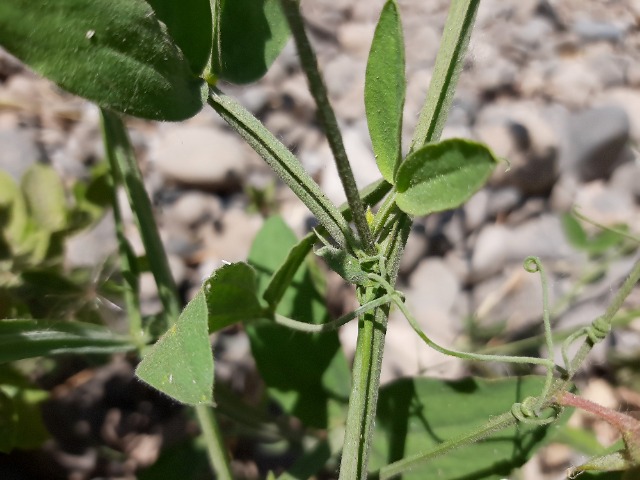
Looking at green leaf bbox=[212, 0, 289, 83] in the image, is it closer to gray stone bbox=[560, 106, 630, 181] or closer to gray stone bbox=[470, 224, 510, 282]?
gray stone bbox=[470, 224, 510, 282]

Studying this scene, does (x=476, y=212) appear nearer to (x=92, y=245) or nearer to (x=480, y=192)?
(x=480, y=192)

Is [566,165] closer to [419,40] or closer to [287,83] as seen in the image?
[419,40]

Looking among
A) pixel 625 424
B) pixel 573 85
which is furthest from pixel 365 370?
pixel 573 85

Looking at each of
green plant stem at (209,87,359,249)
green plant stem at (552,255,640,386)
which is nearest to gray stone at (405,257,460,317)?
green plant stem at (552,255,640,386)

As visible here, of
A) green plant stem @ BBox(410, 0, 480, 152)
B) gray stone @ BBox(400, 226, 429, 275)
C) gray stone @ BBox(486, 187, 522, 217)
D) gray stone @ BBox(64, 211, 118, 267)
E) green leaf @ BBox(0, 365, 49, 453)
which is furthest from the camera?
gray stone @ BBox(486, 187, 522, 217)

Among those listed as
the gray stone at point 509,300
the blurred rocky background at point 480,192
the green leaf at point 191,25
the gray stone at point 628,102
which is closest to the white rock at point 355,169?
the blurred rocky background at point 480,192
